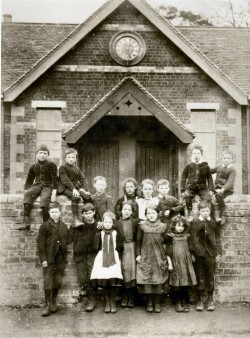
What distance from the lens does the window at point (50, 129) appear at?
13.7 metres

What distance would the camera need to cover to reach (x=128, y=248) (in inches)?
297

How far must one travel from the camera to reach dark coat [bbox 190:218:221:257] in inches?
298

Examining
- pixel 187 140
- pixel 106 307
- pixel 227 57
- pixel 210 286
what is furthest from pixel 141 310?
pixel 227 57

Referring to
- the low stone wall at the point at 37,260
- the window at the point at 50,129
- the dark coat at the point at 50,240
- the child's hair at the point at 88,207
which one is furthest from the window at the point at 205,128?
the dark coat at the point at 50,240

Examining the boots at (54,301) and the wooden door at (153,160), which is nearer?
the boots at (54,301)

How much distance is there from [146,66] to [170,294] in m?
7.88

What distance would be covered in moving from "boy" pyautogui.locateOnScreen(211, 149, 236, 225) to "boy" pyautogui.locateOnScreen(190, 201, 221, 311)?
62cm

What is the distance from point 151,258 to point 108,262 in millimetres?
651

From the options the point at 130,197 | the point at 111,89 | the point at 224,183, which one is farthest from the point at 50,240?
the point at 111,89

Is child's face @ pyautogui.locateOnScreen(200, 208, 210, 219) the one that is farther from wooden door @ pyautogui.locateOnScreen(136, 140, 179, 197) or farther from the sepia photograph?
wooden door @ pyautogui.locateOnScreen(136, 140, 179, 197)

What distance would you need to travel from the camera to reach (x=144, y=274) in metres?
7.31

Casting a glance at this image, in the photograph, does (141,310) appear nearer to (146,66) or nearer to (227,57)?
(146,66)

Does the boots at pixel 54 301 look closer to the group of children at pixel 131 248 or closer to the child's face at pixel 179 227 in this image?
the group of children at pixel 131 248

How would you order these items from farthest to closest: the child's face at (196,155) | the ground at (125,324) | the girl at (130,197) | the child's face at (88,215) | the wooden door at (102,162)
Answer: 1. the wooden door at (102,162)
2. the child's face at (196,155)
3. the girl at (130,197)
4. the child's face at (88,215)
5. the ground at (125,324)
